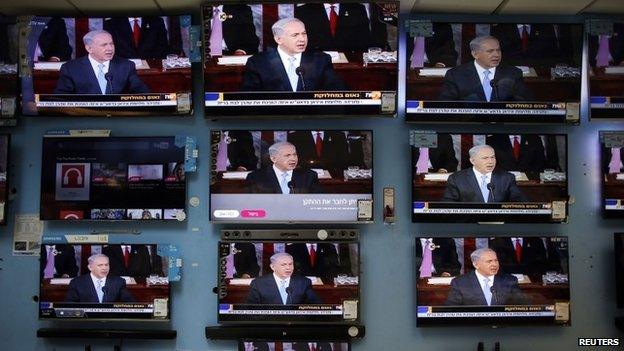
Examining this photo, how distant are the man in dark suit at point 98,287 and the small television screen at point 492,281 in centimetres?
170

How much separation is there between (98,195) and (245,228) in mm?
862

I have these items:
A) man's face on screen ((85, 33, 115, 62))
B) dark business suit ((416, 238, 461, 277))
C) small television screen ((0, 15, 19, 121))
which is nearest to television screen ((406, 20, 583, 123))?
dark business suit ((416, 238, 461, 277))

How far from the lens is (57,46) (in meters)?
2.79

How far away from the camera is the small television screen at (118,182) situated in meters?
2.76

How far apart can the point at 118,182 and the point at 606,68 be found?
2898 mm

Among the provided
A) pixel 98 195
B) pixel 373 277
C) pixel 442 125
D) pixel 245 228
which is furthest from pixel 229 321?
pixel 442 125

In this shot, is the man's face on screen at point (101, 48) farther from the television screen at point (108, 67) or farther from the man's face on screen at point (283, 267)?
the man's face on screen at point (283, 267)

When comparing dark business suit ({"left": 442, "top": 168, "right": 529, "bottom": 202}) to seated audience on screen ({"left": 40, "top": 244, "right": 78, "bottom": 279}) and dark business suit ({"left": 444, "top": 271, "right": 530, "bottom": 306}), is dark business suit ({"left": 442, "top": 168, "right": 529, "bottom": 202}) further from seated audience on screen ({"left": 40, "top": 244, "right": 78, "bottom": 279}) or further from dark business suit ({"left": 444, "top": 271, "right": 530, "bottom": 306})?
seated audience on screen ({"left": 40, "top": 244, "right": 78, "bottom": 279})

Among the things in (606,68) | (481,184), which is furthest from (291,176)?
(606,68)

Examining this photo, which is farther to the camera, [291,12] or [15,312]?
[15,312]

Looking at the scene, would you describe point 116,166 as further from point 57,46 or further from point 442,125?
point 442,125

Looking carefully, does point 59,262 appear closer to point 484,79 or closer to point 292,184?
point 292,184

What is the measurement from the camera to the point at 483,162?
2.76 meters

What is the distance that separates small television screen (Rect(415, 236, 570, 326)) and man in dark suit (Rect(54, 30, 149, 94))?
1901 millimetres
